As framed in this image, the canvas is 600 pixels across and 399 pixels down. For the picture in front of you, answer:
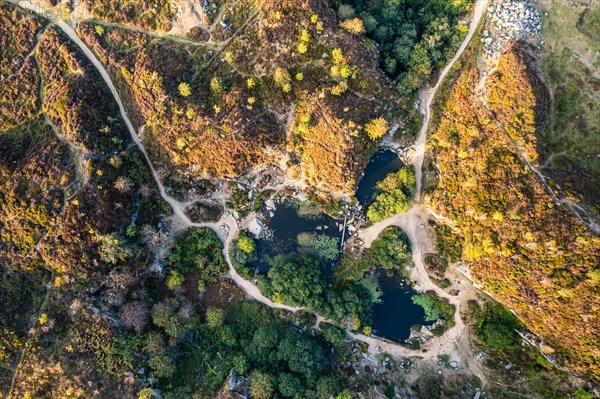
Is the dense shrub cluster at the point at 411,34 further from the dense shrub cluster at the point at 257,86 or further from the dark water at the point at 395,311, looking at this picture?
the dark water at the point at 395,311

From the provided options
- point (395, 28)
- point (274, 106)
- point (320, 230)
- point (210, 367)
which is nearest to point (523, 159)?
point (395, 28)

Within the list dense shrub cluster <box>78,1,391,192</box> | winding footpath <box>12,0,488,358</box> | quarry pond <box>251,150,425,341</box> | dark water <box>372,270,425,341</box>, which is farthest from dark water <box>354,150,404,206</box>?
dark water <box>372,270,425,341</box>

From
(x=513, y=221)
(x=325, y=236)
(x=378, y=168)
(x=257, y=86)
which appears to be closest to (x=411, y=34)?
(x=378, y=168)

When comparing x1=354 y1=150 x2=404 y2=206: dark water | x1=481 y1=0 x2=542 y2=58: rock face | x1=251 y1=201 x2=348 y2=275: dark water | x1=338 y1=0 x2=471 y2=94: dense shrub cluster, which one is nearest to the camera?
x1=481 y1=0 x2=542 y2=58: rock face

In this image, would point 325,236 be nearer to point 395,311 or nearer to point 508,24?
point 395,311

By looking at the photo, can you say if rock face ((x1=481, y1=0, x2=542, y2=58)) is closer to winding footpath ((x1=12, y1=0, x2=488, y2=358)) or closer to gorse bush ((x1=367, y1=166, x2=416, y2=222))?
winding footpath ((x1=12, y1=0, x2=488, y2=358))

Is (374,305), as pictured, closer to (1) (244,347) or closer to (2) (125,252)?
(1) (244,347)

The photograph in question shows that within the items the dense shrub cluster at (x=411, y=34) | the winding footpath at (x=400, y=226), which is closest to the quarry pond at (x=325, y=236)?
the winding footpath at (x=400, y=226)
